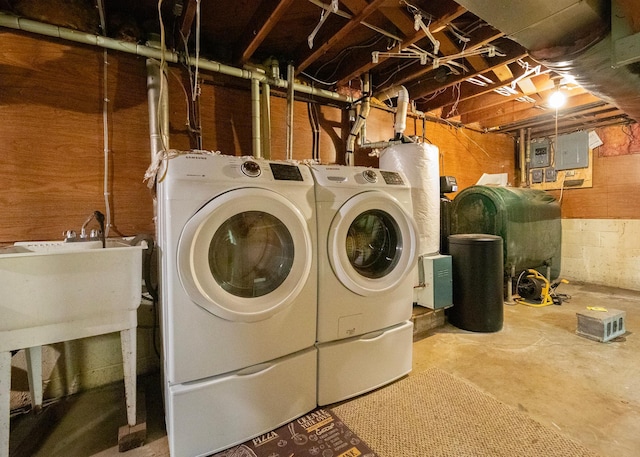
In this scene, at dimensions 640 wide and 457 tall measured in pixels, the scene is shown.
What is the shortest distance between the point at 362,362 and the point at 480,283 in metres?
1.35

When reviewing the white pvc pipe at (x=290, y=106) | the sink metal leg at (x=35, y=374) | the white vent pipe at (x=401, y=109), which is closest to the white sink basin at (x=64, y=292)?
the sink metal leg at (x=35, y=374)

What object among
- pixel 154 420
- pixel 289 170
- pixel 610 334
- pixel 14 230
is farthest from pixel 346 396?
pixel 610 334

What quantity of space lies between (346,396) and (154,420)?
968 millimetres

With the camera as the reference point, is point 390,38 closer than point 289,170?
No

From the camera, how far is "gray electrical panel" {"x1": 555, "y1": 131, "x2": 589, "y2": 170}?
13.3 ft

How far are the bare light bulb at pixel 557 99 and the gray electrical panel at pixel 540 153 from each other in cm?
127

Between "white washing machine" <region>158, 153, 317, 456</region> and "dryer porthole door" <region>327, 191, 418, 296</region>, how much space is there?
147 mm

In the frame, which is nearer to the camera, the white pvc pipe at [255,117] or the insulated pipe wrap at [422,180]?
the white pvc pipe at [255,117]

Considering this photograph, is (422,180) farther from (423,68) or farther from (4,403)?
(4,403)

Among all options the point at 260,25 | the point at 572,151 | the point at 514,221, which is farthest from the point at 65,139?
the point at 572,151

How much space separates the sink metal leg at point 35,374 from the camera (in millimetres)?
1478

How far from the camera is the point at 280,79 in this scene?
2387 millimetres

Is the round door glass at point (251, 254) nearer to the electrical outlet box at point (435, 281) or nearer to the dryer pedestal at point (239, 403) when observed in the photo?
the dryer pedestal at point (239, 403)

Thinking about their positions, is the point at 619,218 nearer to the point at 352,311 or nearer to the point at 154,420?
the point at 352,311
